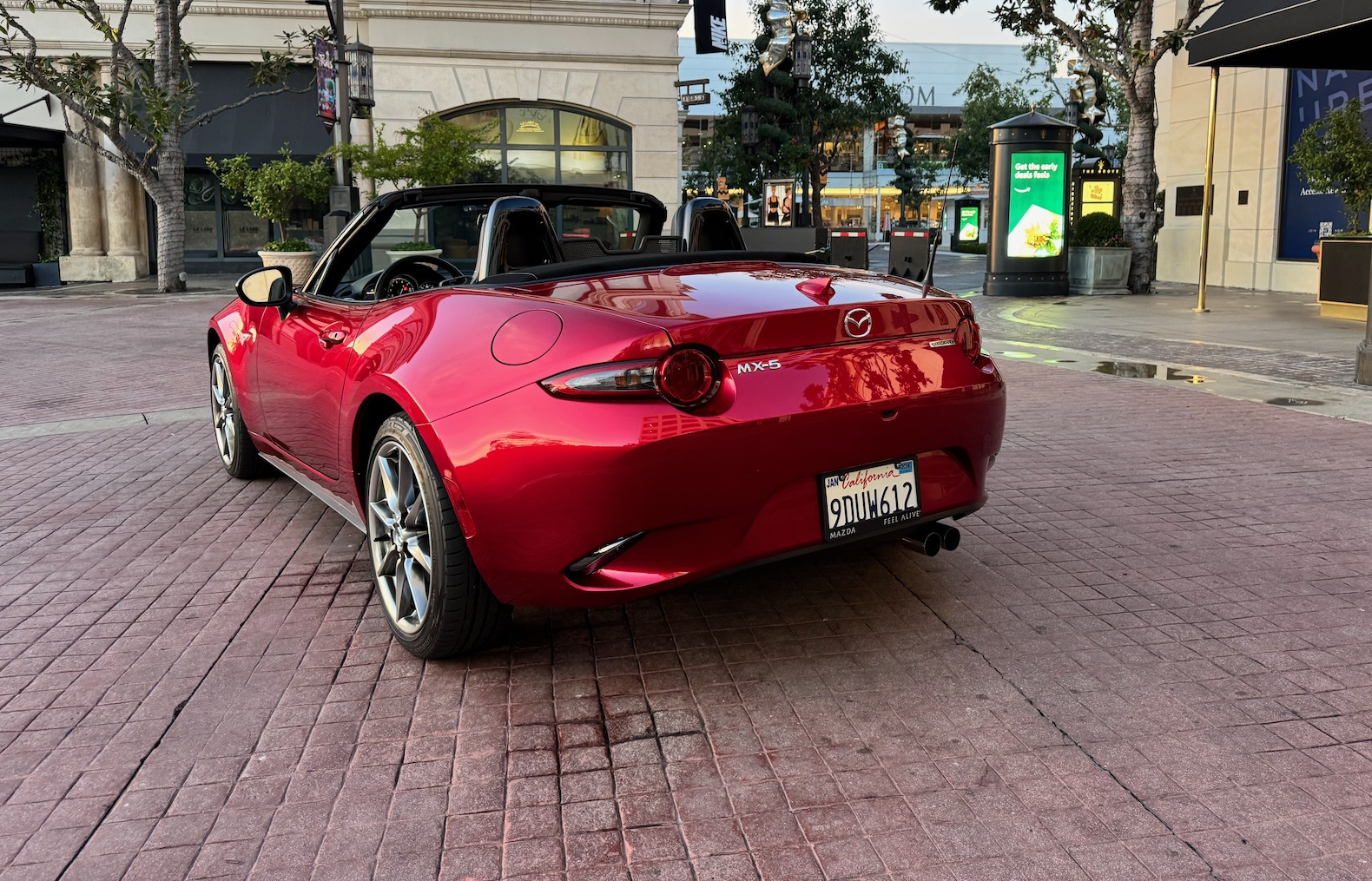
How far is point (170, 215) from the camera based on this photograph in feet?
78.5

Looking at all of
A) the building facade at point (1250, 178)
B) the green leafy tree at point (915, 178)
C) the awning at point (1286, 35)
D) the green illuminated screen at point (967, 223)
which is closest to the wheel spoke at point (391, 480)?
the awning at point (1286, 35)

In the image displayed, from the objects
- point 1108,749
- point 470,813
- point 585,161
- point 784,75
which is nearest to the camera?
point 470,813

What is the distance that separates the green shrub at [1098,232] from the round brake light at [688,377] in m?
19.7

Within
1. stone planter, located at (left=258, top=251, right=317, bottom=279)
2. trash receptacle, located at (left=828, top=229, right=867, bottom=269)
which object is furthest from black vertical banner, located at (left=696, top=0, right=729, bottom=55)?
stone planter, located at (left=258, top=251, right=317, bottom=279)

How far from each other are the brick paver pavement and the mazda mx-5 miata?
42 cm

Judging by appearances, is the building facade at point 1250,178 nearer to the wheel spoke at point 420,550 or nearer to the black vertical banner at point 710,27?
the black vertical banner at point 710,27

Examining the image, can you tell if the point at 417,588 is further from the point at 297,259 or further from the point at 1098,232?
the point at 1098,232

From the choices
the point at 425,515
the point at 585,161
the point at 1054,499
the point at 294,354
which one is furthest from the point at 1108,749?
the point at 585,161

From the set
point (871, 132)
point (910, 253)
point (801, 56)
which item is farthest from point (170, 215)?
point (871, 132)

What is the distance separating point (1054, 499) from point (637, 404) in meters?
3.31

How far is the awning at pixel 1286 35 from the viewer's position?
10812 mm

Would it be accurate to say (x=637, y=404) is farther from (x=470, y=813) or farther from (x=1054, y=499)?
(x=1054, y=499)

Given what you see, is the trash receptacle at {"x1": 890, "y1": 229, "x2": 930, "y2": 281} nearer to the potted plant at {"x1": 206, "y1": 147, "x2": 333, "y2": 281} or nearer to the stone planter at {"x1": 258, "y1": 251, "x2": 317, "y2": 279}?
the stone planter at {"x1": 258, "y1": 251, "x2": 317, "y2": 279}

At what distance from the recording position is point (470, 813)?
274 centimetres
